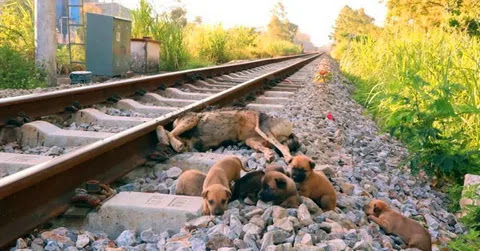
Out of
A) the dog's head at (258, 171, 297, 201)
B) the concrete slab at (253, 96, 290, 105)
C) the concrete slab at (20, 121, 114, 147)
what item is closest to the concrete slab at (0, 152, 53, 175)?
the concrete slab at (20, 121, 114, 147)

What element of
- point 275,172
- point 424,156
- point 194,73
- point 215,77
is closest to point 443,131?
point 424,156

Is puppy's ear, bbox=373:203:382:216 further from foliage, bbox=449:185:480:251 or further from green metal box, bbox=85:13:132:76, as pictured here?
green metal box, bbox=85:13:132:76

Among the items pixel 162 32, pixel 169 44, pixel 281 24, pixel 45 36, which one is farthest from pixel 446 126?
pixel 281 24

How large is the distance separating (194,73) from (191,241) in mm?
7289

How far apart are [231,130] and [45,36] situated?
5.58 m

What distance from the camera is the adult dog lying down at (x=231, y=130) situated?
4195mm

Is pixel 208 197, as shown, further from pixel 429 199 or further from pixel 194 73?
pixel 194 73

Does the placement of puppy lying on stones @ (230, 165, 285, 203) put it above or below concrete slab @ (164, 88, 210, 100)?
above

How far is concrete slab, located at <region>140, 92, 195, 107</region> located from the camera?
6578mm

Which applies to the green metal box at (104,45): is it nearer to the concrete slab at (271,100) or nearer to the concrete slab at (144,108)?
the concrete slab at (271,100)

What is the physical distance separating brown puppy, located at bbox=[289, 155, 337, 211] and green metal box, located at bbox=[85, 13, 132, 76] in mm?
7812

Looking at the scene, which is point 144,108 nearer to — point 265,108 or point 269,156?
point 265,108

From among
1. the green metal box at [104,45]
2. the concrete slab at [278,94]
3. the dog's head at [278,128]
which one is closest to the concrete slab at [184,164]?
the dog's head at [278,128]

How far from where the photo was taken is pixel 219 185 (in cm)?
279
